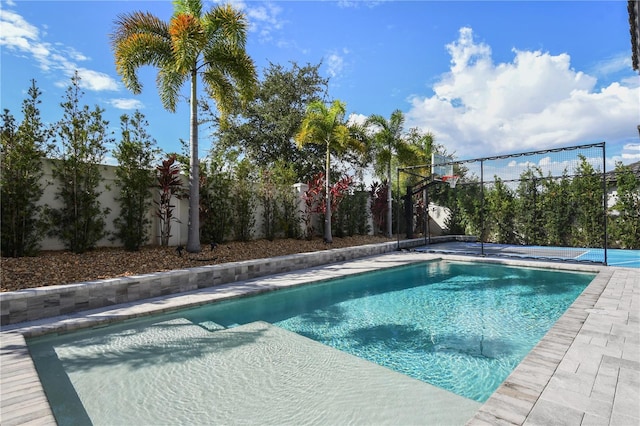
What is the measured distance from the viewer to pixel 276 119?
16703mm

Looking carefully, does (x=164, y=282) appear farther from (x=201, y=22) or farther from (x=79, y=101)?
(x=201, y=22)

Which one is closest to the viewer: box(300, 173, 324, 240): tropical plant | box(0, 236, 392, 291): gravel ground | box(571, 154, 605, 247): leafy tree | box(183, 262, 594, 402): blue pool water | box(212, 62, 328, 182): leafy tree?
box(183, 262, 594, 402): blue pool water

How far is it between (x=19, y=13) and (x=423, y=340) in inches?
383

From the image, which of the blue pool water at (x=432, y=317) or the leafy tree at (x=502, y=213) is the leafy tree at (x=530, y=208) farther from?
the blue pool water at (x=432, y=317)

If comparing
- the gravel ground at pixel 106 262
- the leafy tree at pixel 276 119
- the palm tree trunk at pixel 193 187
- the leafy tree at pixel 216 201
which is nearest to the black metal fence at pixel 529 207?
the leafy tree at pixel 276 119

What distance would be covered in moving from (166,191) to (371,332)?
6468mm

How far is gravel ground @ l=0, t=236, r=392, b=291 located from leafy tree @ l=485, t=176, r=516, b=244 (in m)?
10.6

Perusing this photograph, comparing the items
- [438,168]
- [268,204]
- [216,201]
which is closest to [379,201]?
[438,168]

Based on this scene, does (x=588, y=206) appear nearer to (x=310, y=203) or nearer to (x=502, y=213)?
(x=502, y=213)

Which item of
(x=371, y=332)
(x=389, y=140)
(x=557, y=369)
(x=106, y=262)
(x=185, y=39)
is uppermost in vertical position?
(x=185, y=39)

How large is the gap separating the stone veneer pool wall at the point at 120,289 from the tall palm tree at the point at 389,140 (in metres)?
7.40

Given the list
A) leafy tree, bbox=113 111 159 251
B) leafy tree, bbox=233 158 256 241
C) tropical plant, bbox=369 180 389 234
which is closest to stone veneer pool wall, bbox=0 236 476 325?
leafy tree, bbox=233 158 256 241

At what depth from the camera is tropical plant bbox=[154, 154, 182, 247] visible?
8227 millimetres

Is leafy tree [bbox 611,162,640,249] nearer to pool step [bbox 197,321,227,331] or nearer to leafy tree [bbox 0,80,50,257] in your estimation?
pool step [bbox 197,321,227,331]
